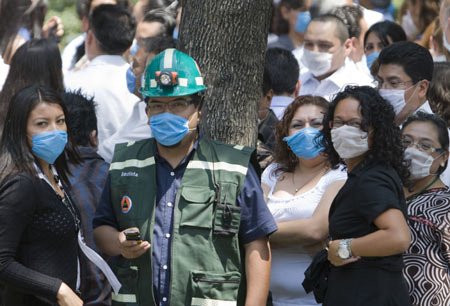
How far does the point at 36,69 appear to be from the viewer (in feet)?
21.6

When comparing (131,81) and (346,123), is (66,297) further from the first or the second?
(131,81)

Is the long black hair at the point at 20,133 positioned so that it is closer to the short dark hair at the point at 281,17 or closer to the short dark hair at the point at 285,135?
the short dark hair at the point at 285,135

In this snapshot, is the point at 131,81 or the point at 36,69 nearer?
the point at 36,69

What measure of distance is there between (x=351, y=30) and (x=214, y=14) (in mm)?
4072

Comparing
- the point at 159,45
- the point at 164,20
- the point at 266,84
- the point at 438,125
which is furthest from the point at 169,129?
the point at 164,20

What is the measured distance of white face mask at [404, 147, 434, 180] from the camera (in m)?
5.10

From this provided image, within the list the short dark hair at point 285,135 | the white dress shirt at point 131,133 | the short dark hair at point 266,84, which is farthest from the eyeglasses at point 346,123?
the white dress shirt at point 131,133

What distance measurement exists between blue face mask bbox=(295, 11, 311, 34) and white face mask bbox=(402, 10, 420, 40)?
120 cm

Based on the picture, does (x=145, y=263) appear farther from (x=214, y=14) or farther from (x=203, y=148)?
(x=214, y=14)

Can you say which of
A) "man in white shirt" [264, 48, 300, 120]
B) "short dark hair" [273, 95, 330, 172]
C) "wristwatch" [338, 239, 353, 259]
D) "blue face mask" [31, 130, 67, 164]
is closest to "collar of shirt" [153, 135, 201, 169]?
"blue face mask" [31, 130, 67, 164]

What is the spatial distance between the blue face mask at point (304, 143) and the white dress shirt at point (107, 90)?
226cm

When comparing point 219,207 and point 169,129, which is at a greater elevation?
point 169,129

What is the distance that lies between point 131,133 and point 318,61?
7.63 ft

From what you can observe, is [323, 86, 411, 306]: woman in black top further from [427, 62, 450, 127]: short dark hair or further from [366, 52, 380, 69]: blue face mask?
[366, 52, 380, 69]: blue face mask
